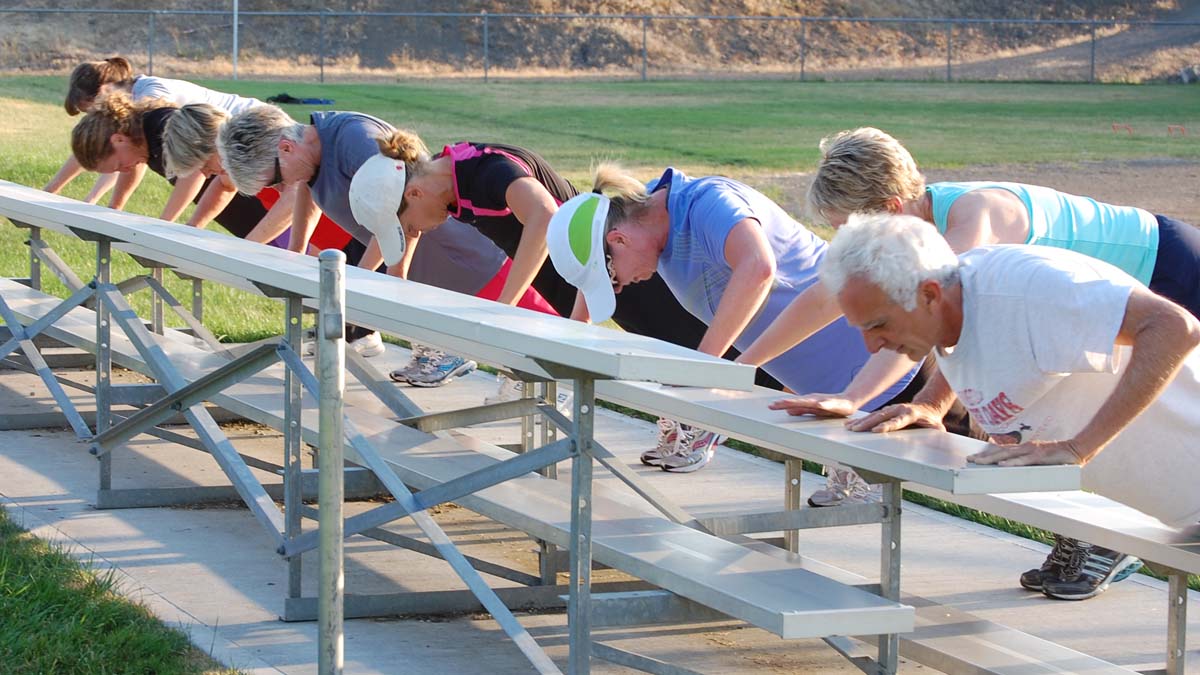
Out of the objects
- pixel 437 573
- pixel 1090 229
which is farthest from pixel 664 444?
pixel 1090 229

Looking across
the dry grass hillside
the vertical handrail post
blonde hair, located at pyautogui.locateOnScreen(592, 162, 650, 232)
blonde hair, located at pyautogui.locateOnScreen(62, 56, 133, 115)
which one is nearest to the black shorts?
blonde hair, located at pyautogui.locateOnScreen(592, 162, 650, 232)

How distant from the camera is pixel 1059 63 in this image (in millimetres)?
45625

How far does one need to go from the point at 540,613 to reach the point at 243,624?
0.88m

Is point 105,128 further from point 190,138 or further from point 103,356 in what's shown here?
point 103,356

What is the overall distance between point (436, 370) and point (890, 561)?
4.39 metres

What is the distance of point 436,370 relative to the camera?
25.7ft

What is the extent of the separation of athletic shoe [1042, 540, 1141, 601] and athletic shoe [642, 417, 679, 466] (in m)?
1.90

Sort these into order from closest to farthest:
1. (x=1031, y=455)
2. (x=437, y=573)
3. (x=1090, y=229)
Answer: (x=1031, y=455)
(x=1090, y=229)
(x=437, y=573)

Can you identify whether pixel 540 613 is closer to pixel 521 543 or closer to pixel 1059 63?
pixel 521 543

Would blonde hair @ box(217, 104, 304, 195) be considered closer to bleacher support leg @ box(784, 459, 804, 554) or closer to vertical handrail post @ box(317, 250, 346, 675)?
bleacher support leg @ box(784, 459, 804, 554)

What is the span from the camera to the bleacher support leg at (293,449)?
15.1 feet

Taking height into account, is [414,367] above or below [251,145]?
below

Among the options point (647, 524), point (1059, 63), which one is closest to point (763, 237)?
point (647, 524)

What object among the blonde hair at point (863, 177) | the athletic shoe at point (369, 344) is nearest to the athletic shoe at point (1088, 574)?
the blonde hair at point (863, 177)
